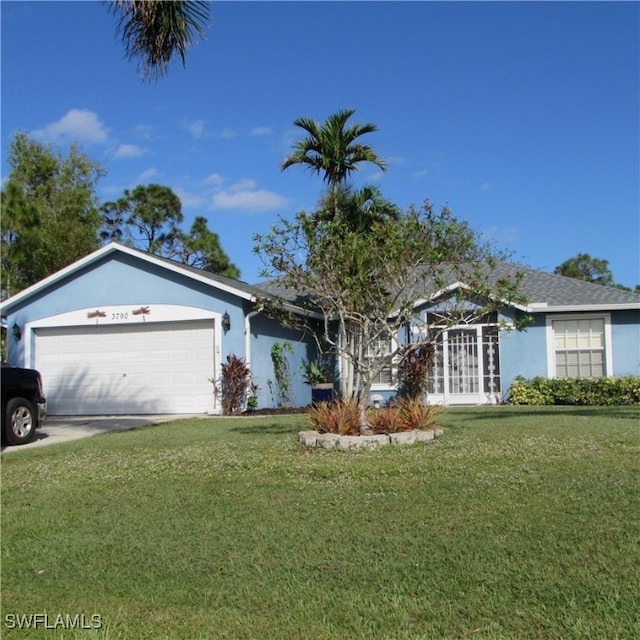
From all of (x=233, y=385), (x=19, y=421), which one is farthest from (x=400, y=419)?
(x=233, y=385)

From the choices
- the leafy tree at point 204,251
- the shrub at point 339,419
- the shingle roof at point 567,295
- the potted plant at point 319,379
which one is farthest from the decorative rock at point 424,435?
the leafy tree at point 204,251

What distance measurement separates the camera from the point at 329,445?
958 cm

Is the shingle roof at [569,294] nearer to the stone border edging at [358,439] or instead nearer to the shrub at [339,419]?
the stone border edging at [358,439]

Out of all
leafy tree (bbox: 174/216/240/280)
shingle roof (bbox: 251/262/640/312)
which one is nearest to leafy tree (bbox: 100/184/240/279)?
leafy tree (bbox: 174/216/240/280)

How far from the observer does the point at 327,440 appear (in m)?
9.62

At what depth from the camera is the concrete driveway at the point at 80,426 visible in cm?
1268

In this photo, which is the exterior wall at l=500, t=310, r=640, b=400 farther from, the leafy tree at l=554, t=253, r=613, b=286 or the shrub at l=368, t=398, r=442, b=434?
the leafy tree at l=554, t=253, r=613, b=286

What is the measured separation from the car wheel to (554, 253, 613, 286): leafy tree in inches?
2011

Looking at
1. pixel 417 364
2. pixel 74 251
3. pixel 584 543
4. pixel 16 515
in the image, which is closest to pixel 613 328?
pixel 417 364

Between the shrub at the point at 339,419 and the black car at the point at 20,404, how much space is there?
527cm

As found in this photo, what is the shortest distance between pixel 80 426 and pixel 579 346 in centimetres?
1245

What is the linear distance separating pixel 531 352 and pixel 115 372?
10.8 meters

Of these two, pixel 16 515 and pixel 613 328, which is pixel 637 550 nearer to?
pixel 16 515

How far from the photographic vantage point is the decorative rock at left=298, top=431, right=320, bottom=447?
981 cm
